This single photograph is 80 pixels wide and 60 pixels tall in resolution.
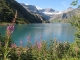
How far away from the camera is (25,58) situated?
47.7ft

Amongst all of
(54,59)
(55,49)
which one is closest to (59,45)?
(55,49)

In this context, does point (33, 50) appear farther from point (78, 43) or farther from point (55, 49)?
point (78, 43)

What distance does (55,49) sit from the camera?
18.2m

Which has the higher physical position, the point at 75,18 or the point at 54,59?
the point at 75,18

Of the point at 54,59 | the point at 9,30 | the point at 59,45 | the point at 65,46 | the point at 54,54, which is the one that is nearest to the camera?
the point at 9,30

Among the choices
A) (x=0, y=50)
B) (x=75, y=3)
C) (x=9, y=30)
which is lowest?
(x=0, y=50)

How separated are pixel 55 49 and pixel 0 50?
6.72m

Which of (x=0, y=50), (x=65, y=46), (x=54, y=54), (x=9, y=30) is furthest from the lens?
(x=65, y=46)

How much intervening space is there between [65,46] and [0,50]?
10.1 metres

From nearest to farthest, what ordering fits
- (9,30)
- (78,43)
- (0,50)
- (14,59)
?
(9,30) → (0,50) → (14,59) → (78,43)

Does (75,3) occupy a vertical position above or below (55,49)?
above

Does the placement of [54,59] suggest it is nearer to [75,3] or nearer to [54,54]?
[54,54]

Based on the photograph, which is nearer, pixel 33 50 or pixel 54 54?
pixel 33 50

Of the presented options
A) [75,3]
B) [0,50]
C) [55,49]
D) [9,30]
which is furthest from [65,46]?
[9,30]
